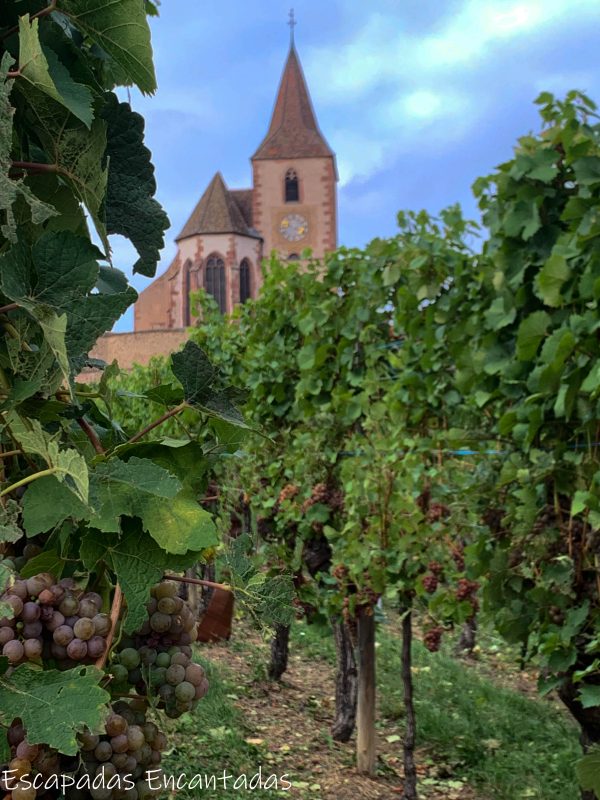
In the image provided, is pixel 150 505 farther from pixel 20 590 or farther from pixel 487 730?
pixel 487 730

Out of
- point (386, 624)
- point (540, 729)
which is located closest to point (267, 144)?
point (386, 624)

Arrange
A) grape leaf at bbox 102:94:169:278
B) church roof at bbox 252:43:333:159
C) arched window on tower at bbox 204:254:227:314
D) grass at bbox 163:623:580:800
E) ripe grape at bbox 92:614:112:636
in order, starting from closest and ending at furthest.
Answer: ripe grape at bbox 92:614:112:636, grape leaf at bbox 102:94:169:278, grass at bbox 163:623:580:800, arched window on tower at bbox 204:254:227:314, church roof at bbox 252:43:333:159

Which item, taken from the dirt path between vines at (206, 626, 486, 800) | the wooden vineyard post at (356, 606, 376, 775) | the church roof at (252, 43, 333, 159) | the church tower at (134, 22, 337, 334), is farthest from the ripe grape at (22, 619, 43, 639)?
the church roof at (252, 43, 333, 159)

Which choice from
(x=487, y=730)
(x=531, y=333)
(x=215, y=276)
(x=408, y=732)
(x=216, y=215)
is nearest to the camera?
(x=531, y=333)

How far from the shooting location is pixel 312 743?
5246 millimetres

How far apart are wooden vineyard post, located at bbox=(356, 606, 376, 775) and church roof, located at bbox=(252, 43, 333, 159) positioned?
47065 millimetres

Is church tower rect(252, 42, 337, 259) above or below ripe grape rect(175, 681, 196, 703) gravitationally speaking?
above

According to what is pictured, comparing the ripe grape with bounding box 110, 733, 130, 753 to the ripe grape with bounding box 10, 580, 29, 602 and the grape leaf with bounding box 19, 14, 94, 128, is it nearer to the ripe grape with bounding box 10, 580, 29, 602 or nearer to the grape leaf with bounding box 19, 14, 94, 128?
the ripe grape with bounding box 10, 580, 29, 602

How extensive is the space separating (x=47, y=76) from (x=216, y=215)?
49257mm

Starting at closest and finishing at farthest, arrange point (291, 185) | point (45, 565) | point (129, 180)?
point (45, 565), point (129, 180), point (291, 185)

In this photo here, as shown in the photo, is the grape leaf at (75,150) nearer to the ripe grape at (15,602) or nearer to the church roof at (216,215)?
the ripe grape at (15,602)

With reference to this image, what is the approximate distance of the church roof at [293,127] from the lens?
1954 inches

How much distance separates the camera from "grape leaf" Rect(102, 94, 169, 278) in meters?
0.88

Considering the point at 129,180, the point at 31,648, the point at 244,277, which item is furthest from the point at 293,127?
the point at 31,648
